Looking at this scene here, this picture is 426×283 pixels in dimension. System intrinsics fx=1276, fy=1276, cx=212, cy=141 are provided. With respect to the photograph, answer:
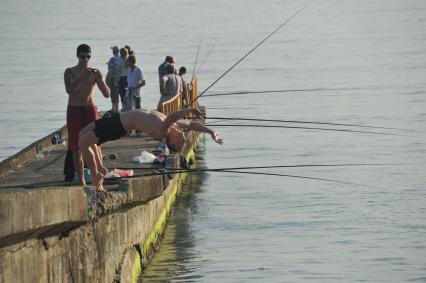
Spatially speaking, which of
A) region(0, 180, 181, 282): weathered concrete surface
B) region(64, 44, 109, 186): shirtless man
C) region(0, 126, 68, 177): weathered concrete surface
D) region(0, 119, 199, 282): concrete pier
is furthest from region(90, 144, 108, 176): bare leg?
region(0, 126, 68, 177): weathered concrete surface

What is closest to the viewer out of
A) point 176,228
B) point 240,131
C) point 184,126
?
point 184,126

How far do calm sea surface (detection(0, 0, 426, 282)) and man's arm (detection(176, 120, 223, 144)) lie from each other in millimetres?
3907

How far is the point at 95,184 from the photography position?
1236 centimetres

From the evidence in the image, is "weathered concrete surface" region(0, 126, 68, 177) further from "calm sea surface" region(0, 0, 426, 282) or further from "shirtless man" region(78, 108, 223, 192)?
"shirtless man" region(78, 108, 223, 192)

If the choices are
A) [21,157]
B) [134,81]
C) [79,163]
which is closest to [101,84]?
[79,163]

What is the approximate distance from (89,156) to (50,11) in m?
101

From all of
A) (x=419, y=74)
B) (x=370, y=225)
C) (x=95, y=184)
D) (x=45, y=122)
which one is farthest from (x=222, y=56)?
(x=95, y=184)

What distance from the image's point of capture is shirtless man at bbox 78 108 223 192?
11.3 meters

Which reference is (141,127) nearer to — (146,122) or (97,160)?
(146,122)

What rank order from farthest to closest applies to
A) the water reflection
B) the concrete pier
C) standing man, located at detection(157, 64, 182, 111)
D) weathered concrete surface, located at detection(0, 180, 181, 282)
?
standing man, located at detection(157, 64, 182, 111), the water reflection, weathered concrete surface, located at detection(0, 180, 181, 282), the concrete pier

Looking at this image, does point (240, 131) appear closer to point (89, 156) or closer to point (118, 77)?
point (118, 77)

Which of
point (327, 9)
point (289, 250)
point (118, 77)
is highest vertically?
point (327, 9)

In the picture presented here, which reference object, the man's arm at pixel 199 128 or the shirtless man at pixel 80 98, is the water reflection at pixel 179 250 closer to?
the shirtless man at pixel 80 98

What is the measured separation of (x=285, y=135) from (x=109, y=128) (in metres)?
21.9
